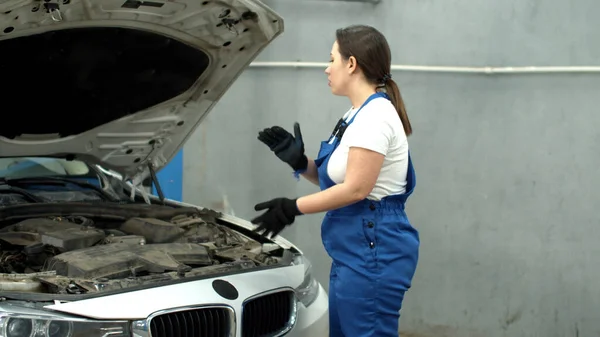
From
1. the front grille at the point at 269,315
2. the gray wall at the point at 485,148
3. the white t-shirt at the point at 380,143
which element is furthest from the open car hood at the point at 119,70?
the gray wall at the point at 485,148

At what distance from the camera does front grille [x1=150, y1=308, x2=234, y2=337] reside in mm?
2211

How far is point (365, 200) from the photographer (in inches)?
98.7

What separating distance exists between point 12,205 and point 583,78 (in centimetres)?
318

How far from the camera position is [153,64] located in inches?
130

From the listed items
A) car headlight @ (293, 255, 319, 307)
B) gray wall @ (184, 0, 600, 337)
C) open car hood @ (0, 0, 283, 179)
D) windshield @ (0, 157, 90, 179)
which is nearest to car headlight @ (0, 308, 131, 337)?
car headlight @ (293, 255, 319, 307)

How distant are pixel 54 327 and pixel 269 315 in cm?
83

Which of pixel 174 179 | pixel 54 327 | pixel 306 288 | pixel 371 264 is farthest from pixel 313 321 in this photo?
pixel 174 179

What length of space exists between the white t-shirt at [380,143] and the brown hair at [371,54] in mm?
74

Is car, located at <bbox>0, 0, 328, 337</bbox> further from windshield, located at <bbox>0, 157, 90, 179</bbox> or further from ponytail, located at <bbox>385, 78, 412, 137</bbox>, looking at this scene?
ponytail, located at <bbox>385, 78, 412, 137</bbox>

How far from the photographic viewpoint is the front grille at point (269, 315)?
2484 millimetres

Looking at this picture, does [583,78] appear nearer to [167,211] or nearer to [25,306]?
[167,211]

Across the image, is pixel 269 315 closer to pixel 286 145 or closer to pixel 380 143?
pixel 286 145

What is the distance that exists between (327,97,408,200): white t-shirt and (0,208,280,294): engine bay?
0.58m

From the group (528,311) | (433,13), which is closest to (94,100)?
(433,13)
